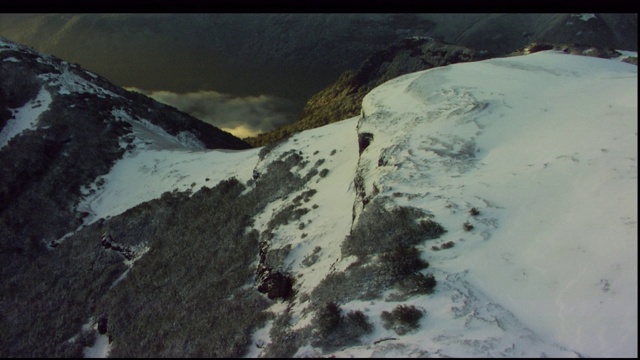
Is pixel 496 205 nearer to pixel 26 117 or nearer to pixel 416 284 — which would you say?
pixel 416 284

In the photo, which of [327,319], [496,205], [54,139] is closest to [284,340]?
[327,319]

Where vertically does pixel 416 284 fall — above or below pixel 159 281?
above

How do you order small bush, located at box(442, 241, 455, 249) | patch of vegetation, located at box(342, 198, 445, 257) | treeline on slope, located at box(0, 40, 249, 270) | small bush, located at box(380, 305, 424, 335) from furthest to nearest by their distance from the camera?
treeline on slope, located at box(0, 40, 249, 270) → patch of vegetation, located at box(342, 198, 445, 257) → small bush, located at box(442, 241, 455, 249) → small bush, located at box(380, 305, 424, 335)

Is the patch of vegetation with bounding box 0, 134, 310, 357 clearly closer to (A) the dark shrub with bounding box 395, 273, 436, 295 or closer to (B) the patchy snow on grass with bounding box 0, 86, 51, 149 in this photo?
(A) the dark shrub with bounding box 395, 273, 436, 295

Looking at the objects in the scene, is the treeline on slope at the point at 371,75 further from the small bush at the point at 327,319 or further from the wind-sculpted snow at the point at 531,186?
the small bush at the point at 327,319

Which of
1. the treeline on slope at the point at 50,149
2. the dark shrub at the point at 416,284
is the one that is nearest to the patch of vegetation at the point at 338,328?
the dark shrub at the point at 416,284

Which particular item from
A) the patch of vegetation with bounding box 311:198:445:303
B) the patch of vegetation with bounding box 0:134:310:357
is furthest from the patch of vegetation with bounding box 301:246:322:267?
the patch of vegetation with bounding box 311:198:445:303

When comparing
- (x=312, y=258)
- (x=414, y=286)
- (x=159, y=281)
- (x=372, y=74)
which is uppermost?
(x=372, y=74)
